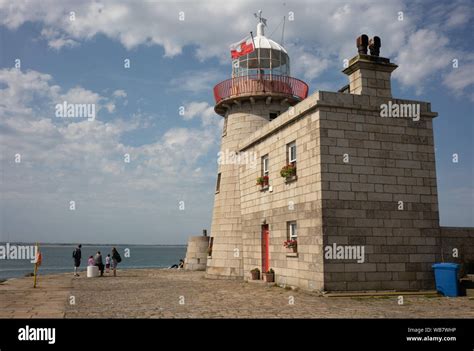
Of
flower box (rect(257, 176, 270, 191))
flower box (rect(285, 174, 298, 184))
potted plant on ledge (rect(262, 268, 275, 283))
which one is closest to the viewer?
flower box (rect(285, 174, 298, 184))

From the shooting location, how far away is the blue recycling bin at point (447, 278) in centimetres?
1421

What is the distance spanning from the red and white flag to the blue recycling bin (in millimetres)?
13397

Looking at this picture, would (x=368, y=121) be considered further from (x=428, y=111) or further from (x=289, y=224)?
(x=289, y=224)

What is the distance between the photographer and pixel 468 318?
33.2 ft

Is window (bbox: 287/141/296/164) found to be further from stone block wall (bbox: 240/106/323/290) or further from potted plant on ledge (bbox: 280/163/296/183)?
potted plant on ledge (bbox: 280/163/296/183)

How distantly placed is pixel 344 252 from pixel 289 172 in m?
3.74

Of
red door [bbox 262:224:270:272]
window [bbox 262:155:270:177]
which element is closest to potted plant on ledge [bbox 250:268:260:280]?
red door [bbox 262:224:270:272]

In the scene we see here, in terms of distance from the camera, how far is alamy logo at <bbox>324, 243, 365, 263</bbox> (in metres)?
14.4

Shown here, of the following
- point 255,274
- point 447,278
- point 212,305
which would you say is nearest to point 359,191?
point 447,278

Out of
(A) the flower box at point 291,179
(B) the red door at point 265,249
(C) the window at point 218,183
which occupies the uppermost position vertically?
(C) the window at point 218,183
